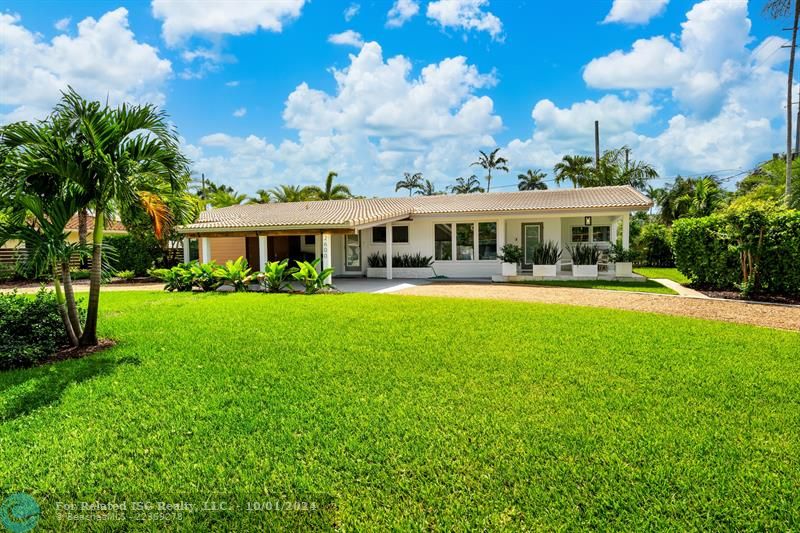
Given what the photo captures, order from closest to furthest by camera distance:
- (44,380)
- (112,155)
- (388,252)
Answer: (44,380), (112,155), (388,252)

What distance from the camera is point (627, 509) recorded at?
2.99 m

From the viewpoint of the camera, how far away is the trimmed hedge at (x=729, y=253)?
11.1 meters

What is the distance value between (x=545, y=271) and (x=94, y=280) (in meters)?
14.8

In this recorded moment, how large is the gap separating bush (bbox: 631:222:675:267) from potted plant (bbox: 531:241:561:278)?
9455 mm

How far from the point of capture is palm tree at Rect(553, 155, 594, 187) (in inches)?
1310

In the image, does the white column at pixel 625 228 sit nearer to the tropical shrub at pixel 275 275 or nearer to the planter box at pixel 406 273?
the planter box at pixel 406 273

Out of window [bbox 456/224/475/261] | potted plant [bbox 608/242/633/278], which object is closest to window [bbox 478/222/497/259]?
window [bbox 456/224/475/261]

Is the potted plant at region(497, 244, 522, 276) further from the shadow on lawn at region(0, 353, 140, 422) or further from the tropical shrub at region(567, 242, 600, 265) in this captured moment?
the shadow on lawn at region(0, 353, 140, 422)

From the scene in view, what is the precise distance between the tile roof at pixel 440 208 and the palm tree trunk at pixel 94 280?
25.9 feet

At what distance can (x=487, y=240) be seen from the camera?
1912 centimetres

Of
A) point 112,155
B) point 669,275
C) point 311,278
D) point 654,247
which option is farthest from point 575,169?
point 112,155

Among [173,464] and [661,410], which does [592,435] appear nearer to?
[661,410]

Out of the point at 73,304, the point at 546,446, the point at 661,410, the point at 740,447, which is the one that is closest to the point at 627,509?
the point at 546,446

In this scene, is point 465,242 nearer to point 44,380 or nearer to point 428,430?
point 428,430
